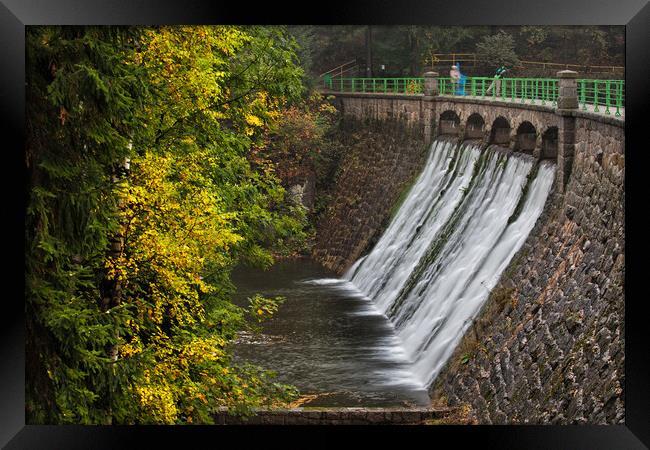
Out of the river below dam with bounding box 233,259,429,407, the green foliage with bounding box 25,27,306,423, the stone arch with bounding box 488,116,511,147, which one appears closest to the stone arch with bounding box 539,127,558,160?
the stone arch with bounding box 488,116,511,147

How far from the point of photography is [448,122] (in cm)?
3519

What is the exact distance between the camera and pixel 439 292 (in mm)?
23500

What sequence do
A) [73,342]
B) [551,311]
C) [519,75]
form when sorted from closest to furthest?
[73,342]
[551,311]
[519,75]

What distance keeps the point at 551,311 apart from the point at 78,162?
8.25 m

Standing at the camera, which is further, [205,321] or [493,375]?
[493,375]

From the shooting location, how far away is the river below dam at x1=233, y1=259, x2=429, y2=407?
21328 millimetres

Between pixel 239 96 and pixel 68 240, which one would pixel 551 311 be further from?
pixel 68 240

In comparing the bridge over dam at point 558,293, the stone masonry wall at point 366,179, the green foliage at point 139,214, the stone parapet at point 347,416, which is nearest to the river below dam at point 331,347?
the stone parapet at point 347,416

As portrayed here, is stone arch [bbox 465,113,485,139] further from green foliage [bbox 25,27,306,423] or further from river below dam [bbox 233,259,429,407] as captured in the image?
green foliage [bbox 25,27,306,423]

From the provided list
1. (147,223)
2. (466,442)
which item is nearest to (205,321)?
(147,223)

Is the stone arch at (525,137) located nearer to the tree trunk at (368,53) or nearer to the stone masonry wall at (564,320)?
the stone masonry wall at (564,320)

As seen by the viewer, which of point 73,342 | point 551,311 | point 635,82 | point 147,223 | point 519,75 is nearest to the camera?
point 635,82

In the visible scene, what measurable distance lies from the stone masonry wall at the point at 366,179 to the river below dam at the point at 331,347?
2748 millimetres

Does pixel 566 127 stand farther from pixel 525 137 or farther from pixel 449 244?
pixel 525 137
